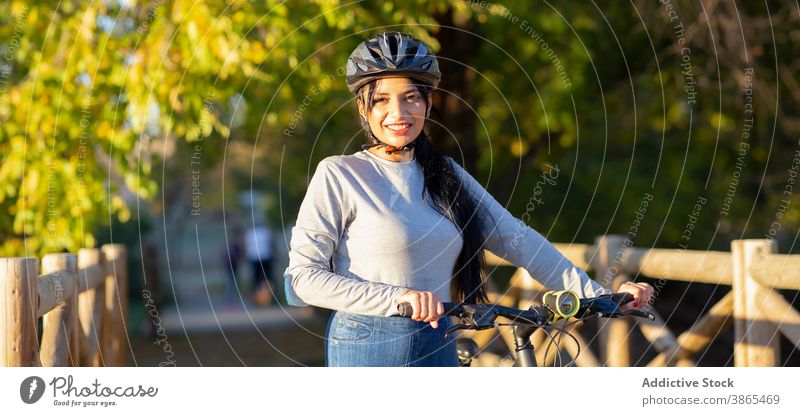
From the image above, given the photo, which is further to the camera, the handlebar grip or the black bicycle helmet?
the black bicycle helmet

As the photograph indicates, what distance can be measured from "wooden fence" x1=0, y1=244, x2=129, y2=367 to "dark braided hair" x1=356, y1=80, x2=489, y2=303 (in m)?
1.38

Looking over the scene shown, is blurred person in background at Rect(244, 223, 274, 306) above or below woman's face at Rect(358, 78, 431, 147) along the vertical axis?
above

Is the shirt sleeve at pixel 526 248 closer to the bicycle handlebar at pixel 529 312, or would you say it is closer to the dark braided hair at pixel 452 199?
the dark braided hair at pixel 452 199

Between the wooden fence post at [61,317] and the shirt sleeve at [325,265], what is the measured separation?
1601 mm

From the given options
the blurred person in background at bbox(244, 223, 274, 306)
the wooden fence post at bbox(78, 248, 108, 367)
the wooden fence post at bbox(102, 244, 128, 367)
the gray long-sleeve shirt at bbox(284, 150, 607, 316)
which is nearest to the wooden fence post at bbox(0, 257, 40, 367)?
the gray long-sleeve shirt at bbox(284, 150, 607, 316)

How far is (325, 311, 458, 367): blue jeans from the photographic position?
3453mm

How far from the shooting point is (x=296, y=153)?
17391 millimetres

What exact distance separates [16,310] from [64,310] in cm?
109

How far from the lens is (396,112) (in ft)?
11.5

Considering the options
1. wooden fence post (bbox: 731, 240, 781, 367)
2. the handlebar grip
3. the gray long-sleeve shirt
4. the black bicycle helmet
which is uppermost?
the black bicycle helmet

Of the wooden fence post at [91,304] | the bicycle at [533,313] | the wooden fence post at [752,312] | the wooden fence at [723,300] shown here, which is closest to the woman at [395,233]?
the bicycle at [533,313]

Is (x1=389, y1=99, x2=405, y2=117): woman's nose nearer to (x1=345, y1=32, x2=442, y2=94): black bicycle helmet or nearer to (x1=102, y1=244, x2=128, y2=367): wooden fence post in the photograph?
(x1=345, y1=32, x2=442, y2=94): black bicycle helmet

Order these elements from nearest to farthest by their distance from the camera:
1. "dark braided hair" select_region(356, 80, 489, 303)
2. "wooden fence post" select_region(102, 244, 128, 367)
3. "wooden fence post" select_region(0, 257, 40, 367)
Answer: "dark braided hair" select_region(356, 80, 489, 303) < "wooden fence post" select_region(0, 257, 40, 367) < "wooden fence post" select_region(102, 244, 128, 367)
